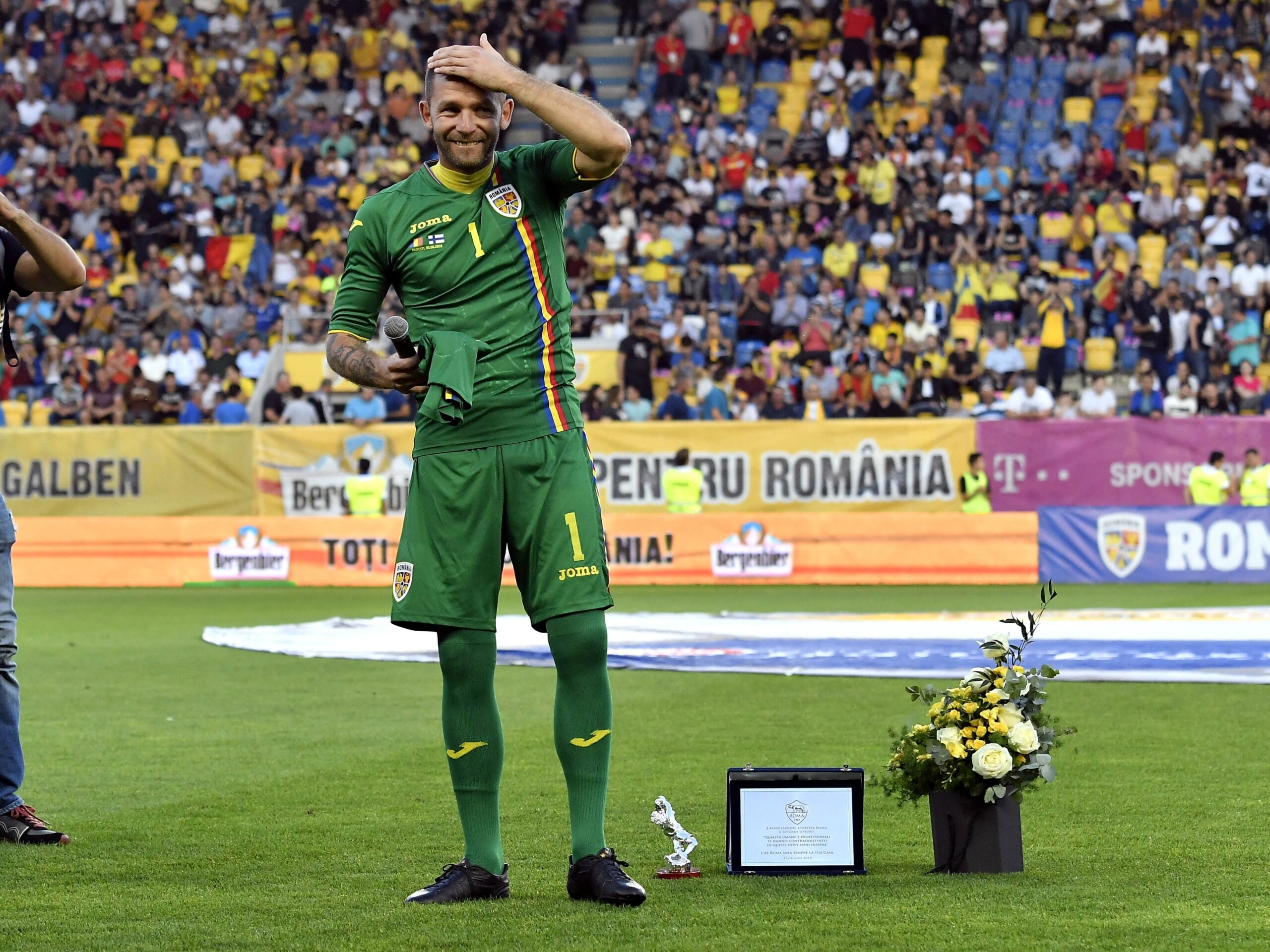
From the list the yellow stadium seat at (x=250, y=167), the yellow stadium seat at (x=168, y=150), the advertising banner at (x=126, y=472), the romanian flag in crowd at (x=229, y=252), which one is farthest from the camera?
the yellow stadium seat at (x=168, y=150)

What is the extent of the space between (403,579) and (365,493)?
723 inches

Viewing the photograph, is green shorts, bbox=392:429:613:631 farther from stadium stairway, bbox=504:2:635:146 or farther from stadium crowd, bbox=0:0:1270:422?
stadium stairway, bbox=504:2:635:146

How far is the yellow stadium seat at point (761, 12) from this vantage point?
111 ft

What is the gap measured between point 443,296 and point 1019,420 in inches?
733

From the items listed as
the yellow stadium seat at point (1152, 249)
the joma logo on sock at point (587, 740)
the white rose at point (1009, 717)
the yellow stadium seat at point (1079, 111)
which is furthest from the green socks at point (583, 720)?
the yellow stadium seat at point (1079, 111)

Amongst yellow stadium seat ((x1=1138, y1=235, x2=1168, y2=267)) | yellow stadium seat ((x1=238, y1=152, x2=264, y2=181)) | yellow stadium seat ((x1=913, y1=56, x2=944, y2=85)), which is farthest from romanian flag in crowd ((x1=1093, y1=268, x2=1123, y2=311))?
yellow stadium seat ((x1=238, y1=152, x2=264, y2=181))

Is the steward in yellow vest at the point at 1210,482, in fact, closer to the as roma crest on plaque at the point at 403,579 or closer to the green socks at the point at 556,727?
the green socks at the point at 556,727

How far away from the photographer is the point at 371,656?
13438 mm

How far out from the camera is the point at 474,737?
5488 mm

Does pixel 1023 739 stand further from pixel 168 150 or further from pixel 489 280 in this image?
pixel 168 150

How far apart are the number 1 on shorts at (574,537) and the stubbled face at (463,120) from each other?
109 cm

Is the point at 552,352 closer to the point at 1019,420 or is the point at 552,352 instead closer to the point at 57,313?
the point at 1019,420

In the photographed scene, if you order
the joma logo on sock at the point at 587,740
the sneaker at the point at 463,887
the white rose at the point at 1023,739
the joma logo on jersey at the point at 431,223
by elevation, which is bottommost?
the sneaker at the point at 463,887

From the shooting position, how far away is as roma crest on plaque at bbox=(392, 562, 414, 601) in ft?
17.8
